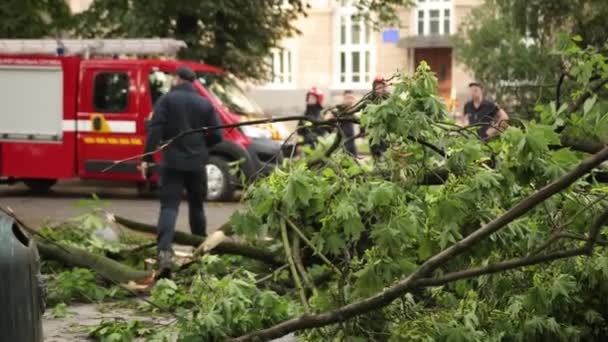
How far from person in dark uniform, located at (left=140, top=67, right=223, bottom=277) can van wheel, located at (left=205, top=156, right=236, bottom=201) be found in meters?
6.51

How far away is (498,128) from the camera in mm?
5328

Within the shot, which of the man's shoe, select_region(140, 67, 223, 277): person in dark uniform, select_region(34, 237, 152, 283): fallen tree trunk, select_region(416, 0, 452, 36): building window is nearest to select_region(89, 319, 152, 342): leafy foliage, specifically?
select_region(34, 237, 152, 283): fallen tree trunk

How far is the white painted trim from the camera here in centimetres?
1611

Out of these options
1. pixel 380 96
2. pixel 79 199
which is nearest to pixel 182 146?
pixel 380 96

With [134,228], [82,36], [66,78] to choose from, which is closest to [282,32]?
[82,36]

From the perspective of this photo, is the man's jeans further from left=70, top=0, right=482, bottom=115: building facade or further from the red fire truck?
left=70, top=0, right=482, bottom=115: building facade

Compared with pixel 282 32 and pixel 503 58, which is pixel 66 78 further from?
pixel 503 58

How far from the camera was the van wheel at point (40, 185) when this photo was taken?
17516 millimetres

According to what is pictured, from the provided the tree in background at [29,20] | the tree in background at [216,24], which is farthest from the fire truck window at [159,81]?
the tree in background at [29,20]

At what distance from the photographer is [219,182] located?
52.2ft

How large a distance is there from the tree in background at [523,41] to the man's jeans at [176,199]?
3031mm

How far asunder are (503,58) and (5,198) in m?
10.5

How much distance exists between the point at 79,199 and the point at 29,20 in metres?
8.73

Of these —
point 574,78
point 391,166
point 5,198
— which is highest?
point 574,78
